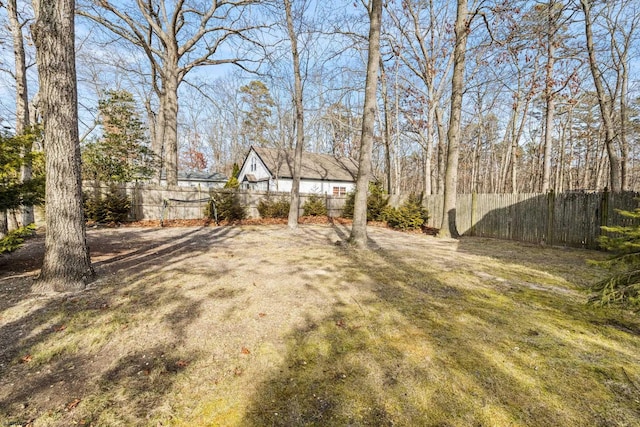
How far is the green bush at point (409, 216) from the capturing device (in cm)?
1152

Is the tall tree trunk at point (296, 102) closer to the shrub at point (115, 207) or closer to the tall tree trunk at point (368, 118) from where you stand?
the tall tree trunk at point (368, 118)

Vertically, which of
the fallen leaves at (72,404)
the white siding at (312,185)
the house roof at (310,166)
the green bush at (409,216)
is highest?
the house roof at (310,166)

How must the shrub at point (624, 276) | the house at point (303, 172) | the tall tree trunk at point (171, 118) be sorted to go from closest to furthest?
the shrub at point (624, 276), the tall tree trunk at point (171, 118), the house at point (303, 172)

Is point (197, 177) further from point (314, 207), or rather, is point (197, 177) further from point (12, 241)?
point (12, 241)

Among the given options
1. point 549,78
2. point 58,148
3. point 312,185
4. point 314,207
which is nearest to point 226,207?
point 314,207

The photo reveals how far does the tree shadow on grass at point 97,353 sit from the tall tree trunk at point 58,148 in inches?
14.4

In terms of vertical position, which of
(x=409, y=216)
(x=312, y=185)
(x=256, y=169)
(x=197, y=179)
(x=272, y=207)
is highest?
(x=256, y=169)

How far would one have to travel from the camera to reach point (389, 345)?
2262mm

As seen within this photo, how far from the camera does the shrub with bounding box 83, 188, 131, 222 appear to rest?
9627mm

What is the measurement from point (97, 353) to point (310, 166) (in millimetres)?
21552

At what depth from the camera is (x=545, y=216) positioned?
7902mm

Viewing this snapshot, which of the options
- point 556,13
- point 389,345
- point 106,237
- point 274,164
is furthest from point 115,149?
point 556,13

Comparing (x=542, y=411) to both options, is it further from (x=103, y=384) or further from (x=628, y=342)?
(x=103, y=384)

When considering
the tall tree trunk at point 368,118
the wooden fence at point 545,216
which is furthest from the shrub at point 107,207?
the wooden fence at point 545,216
